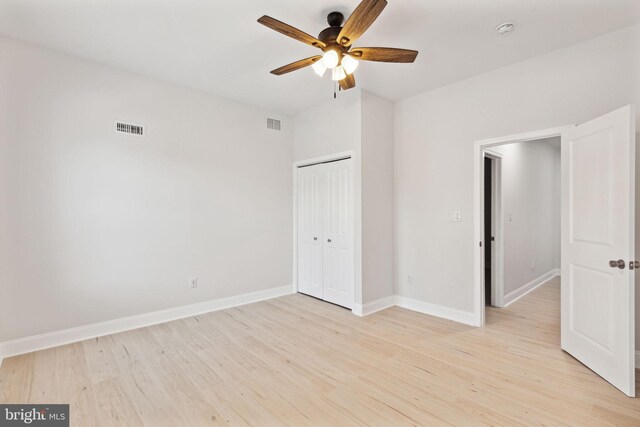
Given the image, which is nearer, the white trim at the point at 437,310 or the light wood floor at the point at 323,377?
the light wood floor at the point at 323,377

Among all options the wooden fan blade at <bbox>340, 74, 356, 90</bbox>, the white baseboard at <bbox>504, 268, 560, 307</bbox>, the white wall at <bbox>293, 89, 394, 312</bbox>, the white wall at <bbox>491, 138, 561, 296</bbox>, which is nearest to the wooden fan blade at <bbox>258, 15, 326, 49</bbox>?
the wooden fan blade at <bbox>340, 74, 356, 90</bbox>

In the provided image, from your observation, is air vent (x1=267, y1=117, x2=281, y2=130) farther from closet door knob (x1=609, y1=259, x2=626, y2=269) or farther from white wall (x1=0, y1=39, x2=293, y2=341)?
closet door knob (x1=609, y1=259, x2=626, y2=269)

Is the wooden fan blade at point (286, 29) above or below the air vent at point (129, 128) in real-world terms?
above

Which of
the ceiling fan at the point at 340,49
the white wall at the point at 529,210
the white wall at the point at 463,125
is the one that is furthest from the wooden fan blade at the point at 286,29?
the white wall at the point at 529,210

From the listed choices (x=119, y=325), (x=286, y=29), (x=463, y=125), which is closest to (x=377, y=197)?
(x=463, y=125)

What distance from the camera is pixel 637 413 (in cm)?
197

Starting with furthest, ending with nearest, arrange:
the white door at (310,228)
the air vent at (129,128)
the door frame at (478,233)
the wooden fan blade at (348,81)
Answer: the white door at (310,228) → the door frame at (478,233) → the air vent at (129,128) → the wooden fan blade at (348,81)

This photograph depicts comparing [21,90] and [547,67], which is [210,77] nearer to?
[21,90]

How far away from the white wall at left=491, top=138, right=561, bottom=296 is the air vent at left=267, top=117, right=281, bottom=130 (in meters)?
3.05

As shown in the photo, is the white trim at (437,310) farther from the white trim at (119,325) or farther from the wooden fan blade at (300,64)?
the wooden fan blade at (300,64)

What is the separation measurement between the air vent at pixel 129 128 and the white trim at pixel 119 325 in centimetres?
206

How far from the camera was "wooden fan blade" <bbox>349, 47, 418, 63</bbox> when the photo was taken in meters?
2.32

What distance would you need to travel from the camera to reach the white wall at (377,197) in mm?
3963

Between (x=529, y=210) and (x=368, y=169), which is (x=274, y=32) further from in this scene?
(x=529, y=210)
